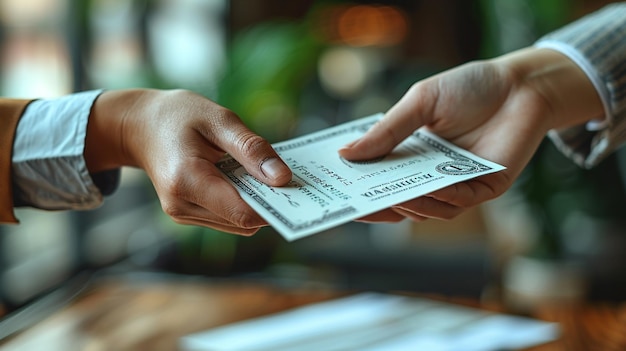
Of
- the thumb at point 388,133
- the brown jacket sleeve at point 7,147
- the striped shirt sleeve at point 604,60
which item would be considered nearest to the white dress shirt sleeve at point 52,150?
the brown jacket sleeve at point 7,147

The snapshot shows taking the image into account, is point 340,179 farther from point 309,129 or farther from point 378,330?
point 309,129

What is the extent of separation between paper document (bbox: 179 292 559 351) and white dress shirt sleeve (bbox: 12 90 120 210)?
396mm

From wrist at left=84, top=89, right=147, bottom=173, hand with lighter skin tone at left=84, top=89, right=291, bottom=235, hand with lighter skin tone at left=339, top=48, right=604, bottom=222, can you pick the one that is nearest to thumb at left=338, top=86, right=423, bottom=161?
hand with lighter skin tone at left=339, top=48, right=604, bottom=222

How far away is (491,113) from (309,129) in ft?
5.10

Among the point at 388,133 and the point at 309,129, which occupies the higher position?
the point at 388,133

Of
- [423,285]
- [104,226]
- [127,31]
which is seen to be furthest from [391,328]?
[127,31]

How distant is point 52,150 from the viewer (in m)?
0.85

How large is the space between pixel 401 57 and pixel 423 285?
4.16ft

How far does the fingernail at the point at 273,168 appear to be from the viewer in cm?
76

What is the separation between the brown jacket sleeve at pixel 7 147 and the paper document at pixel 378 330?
0.41 m

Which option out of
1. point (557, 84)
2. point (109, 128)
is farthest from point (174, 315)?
point (557, 84)

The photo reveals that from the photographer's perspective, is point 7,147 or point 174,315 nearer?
point 7,147

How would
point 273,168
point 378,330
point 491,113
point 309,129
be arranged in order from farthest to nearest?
point 309,129 → point 378,330 → point 491,113 → point 273,168

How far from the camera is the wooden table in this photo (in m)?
1.15
